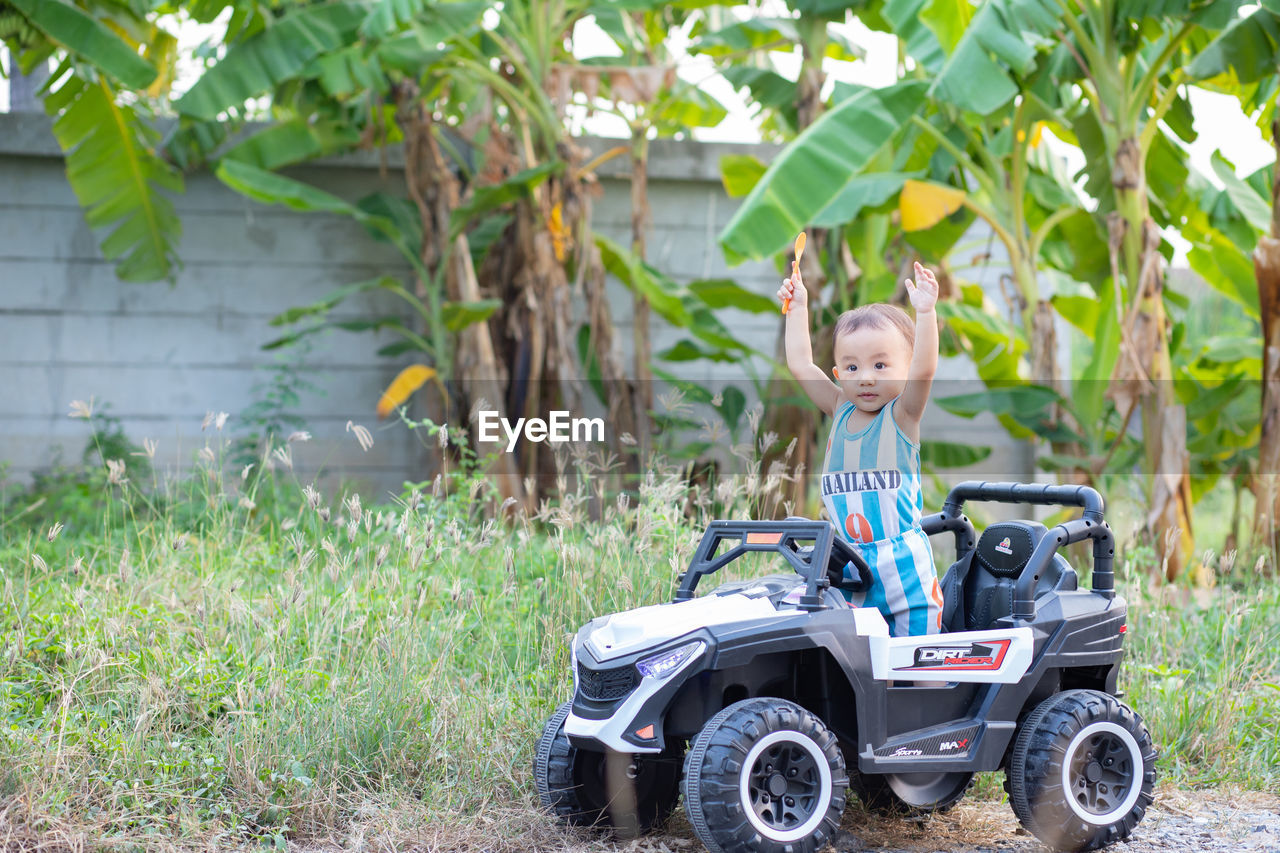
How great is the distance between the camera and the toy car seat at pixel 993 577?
120 inches

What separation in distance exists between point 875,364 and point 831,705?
861 mm

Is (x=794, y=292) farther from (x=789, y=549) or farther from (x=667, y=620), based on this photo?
(x=667, y=620)

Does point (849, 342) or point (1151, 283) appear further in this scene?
point (1151, 283)

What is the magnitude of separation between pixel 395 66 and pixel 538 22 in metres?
1.11

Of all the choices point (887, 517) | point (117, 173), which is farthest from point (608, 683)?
point (117, 173)

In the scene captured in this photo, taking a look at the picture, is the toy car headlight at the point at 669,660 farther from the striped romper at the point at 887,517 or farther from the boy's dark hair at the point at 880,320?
the boy's dark hair at the point at 880,320

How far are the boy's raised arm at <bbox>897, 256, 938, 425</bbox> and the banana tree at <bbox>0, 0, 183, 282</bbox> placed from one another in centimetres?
566

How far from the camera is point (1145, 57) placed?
7.17 meters

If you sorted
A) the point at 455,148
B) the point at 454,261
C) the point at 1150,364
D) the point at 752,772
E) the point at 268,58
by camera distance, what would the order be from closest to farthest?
the point at 752,772 < the point at 1150,364 < the point at 268,58 < the point at 454,261 < the point at 455,148

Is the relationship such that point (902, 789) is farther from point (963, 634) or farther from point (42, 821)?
point (42, 821)

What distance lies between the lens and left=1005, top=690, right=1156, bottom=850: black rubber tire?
9.10 feet

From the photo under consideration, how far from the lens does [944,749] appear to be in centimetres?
272

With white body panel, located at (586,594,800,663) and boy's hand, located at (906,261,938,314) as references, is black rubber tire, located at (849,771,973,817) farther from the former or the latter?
boy's hand, located at (906,261,938,314)

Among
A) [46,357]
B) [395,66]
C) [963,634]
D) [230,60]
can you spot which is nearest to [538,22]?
[395,66]
